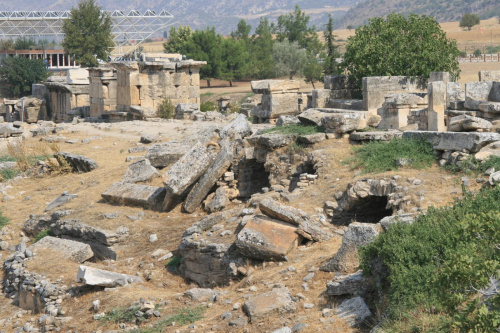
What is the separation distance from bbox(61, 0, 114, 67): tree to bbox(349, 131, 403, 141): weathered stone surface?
41.2 m

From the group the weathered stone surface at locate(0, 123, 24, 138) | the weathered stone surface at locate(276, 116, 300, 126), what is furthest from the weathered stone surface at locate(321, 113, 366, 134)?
the weathered stone surface at locate(0, 123, 24, 138)

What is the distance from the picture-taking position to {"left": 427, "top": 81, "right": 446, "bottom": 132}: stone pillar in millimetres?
12555

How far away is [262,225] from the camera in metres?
9.32

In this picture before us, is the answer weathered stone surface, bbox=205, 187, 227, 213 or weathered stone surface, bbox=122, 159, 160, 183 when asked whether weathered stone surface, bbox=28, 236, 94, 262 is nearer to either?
weathered stone surface, bbox=205, 187, 227, 213

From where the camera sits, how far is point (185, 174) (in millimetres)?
12766

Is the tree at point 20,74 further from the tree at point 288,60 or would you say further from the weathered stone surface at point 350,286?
the weathered stone surface at point 350,286

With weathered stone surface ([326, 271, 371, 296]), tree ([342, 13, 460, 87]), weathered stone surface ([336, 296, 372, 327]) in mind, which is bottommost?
weathered stone surface ([336, 296, 372, 327])

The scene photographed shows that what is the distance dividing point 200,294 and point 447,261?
3.85 m

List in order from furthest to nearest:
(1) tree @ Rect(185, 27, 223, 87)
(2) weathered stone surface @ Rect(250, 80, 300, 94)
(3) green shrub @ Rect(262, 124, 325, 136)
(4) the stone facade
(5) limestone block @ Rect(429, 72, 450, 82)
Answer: (1) tree @ Rect(185, 27, 223, 87), (4) the stone facade, (2) weathered stone surface @ Rect(250, 80, 300, 94), (5) limestone block @ Rect(429, 72, 450, 82), (3) green shrub @ Rect(262, 124, 325, 136)

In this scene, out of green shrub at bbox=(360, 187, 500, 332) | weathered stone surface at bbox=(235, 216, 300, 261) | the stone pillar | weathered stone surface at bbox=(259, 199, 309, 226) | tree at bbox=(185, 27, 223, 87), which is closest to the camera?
green shrub at bbox=(360, 187, 500, 332)

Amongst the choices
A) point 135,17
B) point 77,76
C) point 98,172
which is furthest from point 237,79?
point 98,172

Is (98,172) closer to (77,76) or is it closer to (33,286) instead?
(33,286)

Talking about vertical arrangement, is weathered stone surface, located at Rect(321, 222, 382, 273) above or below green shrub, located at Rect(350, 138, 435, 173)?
below

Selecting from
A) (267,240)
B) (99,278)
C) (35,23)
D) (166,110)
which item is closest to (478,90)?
(267,240)
